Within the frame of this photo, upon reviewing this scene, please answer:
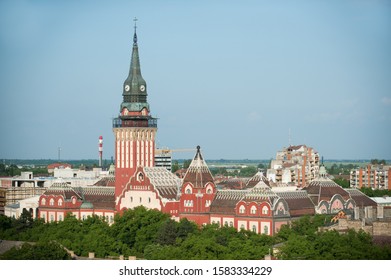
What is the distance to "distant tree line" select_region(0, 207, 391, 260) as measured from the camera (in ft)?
249

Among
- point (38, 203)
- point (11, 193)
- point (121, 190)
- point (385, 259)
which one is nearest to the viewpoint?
point (385, 259)

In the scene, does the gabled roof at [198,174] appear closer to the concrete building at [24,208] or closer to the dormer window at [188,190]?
the dormer window at [188,190]

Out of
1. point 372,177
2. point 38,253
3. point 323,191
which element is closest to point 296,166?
point 372,177

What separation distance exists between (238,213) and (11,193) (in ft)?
163

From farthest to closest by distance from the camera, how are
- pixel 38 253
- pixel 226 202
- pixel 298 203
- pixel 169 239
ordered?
pixel 298 203 < pixel 226 202 < pixel 169 239 < pixel 38 253

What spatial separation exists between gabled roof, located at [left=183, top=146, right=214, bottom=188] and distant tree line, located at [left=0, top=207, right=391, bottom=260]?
11.0 ft

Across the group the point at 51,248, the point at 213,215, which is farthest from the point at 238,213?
the point at 51,248

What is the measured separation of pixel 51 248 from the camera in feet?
257

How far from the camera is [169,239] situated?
300 feet

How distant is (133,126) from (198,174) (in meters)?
12.8

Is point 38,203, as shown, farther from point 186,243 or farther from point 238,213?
point 186,243

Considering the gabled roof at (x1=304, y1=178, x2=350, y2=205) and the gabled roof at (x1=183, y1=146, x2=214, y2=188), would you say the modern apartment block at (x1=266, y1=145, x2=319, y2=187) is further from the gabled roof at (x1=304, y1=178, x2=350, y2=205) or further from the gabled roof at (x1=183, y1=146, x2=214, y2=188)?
the gabled roof at (x1=183, y1=146, x2=214, y2=188)

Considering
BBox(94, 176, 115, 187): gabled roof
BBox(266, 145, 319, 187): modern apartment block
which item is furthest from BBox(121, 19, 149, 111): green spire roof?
BBox(266, 145, 319, 187): modern apartment block

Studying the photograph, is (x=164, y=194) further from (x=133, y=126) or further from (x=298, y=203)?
(x=298, y=203)
